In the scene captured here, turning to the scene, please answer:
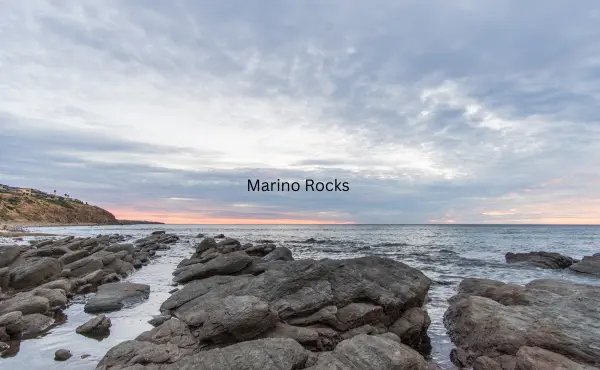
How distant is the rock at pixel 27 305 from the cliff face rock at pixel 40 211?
117 m

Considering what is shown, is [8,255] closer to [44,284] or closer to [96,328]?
[44,284]

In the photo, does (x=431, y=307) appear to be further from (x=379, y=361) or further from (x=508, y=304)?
(x=379, y=361)

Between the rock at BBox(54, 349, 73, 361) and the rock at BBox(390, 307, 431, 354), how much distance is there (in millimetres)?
9803

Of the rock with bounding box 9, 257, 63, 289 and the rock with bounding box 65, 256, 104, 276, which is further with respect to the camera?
the rock with bounding box 65, 256, 104, 276

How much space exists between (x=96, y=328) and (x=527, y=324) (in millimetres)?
13506

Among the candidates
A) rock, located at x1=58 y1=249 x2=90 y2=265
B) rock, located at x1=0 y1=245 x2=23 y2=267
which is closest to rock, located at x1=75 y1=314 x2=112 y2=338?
rock, located at x1=58 y1=249 x2=90 y2=265

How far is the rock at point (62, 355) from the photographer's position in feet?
32.9

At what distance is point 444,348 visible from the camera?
1173cm

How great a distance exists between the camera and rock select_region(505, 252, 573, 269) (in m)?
32.1

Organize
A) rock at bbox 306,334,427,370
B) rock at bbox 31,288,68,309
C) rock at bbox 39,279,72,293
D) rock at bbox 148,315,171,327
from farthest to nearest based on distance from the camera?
rock at bbox 39,279,72,293, rock at bbox 31,288,68,309, rock at bbox 148,315,171,327, rock at bbox 306,334,427,370

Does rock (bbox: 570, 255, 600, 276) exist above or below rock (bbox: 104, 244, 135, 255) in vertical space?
above

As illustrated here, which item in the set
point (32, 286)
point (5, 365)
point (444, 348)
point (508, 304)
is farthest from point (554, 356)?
point (32, 286)

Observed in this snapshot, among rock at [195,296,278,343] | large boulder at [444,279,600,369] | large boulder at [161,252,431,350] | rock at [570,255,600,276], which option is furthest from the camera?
rock at [570,255,600,276]

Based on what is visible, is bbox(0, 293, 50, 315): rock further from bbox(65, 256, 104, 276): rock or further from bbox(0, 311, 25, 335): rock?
bbox(65, 256, 104, 276): rock
